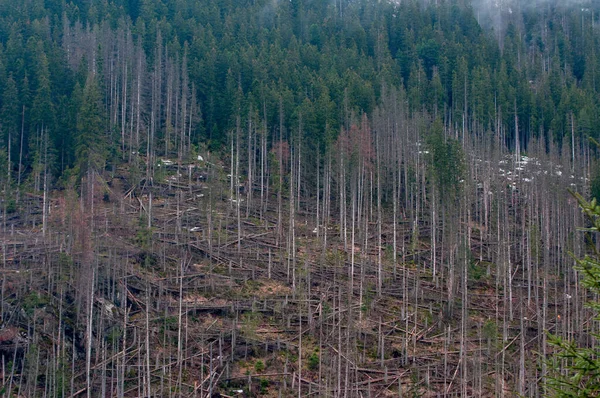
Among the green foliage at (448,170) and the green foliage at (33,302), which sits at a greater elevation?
the green foliage at (448,170)

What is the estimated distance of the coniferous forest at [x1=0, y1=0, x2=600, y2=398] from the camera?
3572 centimetres

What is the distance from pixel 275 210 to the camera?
172ft

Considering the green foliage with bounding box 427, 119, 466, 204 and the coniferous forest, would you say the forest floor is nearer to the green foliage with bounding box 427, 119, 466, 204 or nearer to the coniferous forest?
the coniferous forest

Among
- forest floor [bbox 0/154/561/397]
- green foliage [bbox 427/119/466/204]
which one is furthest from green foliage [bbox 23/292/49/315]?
green foliage [bbox 427/119/466/204]

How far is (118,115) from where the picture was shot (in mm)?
63250

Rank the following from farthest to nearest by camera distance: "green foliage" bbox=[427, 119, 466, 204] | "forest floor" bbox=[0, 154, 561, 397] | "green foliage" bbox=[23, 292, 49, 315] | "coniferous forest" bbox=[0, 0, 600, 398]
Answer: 1. "green foliage" bbox=[427, 119, 466, 204]
2. "coniferous forest" bbox=[0, 0, 600, 398]
3. "green foliage" bbox=[23, 292, 49, 315]
4. "forest floor" bbox=[0, 154, 561, 397]

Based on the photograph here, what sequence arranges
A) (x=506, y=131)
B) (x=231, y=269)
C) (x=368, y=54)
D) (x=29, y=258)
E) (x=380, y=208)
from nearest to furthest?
(x=29, y=258) < (x=231, y=269) < (x=380, y=208) < (x=506, y=131) < (x=368, y=54)

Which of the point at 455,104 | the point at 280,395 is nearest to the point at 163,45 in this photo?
the point at 455,104

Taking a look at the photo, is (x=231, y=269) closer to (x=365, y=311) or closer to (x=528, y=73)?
(x=365, y=311)

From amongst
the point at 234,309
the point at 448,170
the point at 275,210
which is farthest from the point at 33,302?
the point at 448,170

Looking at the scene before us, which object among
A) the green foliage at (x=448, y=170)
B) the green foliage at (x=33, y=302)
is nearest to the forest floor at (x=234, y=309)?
the green foliage at (x=33, y=302)

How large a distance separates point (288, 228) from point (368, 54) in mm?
42112

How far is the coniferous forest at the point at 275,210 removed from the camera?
35719mm

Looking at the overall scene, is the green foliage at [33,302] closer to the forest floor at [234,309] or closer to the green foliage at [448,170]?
the forest floor at [234,309]
